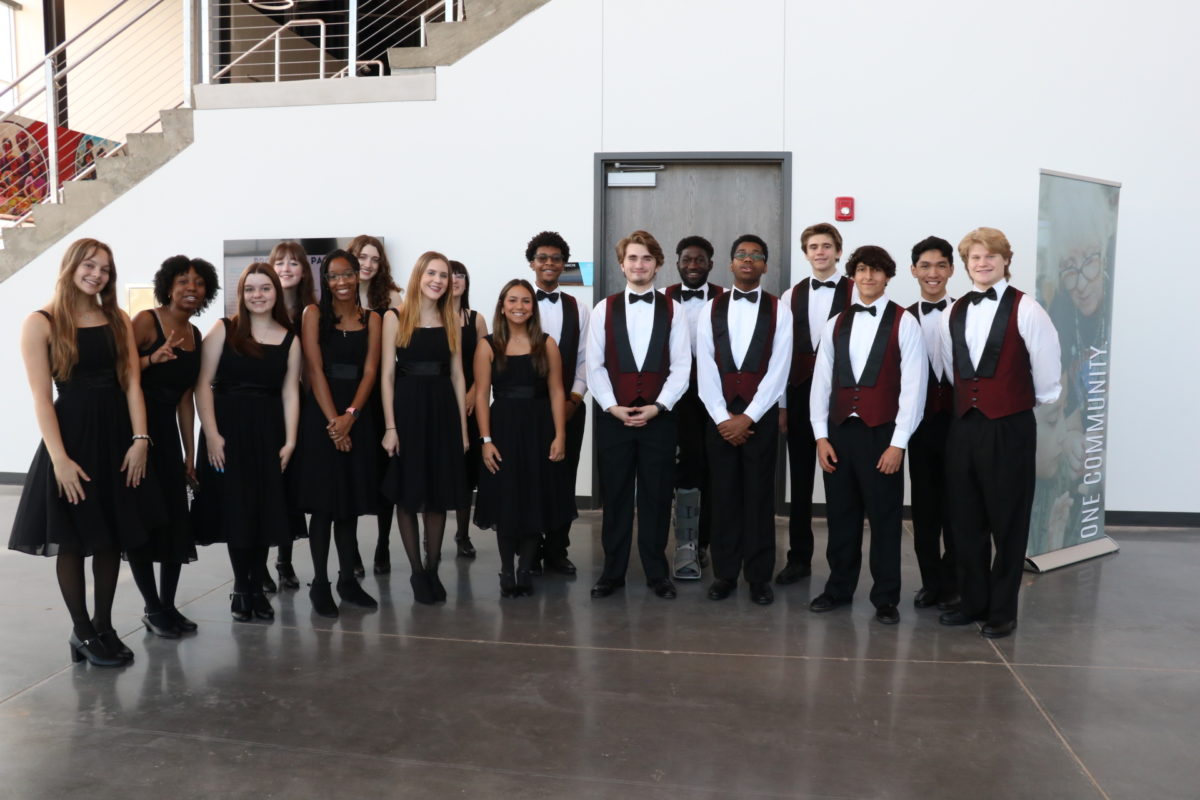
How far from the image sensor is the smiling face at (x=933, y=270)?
4.28 meters

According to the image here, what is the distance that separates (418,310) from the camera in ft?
13.6

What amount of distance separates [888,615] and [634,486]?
122cm

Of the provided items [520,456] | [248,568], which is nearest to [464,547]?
[520,456]

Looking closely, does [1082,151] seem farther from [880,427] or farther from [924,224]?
[880,427]

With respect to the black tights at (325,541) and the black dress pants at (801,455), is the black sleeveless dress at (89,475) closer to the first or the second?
the black tights at (325,541)

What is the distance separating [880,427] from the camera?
3979 millimetres

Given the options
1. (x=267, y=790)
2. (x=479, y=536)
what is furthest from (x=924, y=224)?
(x=267, y=790)

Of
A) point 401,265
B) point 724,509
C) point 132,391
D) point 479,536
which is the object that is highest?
point 401,265

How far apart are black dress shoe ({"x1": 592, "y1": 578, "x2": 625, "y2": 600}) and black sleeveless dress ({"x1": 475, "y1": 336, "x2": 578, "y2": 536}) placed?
13.6 inches

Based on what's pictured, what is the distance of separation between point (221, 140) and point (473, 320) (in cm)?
301

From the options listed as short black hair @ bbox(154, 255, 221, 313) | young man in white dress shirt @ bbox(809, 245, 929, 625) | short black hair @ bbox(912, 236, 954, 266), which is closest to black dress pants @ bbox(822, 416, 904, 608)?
young man in white dress shirt @ bbox(809, 245, 929, 625)

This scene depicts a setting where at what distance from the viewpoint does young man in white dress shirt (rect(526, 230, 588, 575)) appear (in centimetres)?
470

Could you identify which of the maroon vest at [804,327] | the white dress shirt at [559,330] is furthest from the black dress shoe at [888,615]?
the white dress shirt at [559,330]

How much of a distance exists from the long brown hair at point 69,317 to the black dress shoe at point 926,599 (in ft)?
11.0
